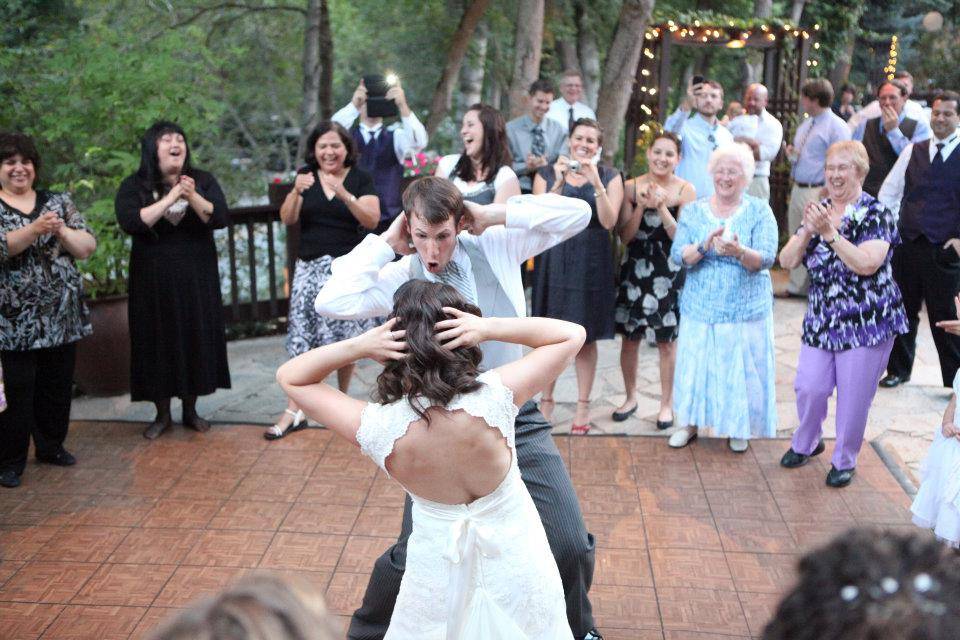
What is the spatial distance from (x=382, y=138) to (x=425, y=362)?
5064 millimetres

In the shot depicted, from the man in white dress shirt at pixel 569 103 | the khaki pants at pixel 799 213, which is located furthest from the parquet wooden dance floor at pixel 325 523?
the khaki pants at pixel 799 213

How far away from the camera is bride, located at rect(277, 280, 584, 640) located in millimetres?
2848

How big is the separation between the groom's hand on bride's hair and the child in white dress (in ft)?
7.72

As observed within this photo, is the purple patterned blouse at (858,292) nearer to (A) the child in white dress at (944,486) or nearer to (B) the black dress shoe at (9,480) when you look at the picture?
(A) the child in white dress at (944,486)

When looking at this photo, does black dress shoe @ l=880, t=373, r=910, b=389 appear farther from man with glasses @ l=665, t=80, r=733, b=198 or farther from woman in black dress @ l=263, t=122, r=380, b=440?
woman in black dress @ l=263, t=122, r=380, b=440

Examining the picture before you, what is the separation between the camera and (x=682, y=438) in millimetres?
6074

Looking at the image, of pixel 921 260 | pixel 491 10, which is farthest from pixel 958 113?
pixel 491 10

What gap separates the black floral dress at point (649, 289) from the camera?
6.27 meters

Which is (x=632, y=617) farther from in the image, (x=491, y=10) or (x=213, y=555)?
(x=491, y=10)

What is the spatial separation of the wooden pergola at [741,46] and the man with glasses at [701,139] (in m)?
2.87

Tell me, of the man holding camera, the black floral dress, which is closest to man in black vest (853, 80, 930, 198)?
the black floral dress

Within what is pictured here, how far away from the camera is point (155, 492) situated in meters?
5.48

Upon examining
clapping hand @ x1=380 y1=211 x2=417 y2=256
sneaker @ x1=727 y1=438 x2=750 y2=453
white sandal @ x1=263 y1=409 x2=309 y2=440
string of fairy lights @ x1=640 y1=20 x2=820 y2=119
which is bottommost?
white sandal @ x1=263 y1=409 x2=309 y2=440

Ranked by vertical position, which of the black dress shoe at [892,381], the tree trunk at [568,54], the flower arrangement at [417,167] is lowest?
the black dress shoe at [892,381]
